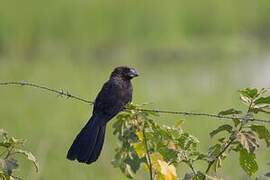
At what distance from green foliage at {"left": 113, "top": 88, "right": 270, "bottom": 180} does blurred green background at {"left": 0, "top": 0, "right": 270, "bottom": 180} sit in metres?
4.93

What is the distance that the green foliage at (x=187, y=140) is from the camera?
267 centimetres

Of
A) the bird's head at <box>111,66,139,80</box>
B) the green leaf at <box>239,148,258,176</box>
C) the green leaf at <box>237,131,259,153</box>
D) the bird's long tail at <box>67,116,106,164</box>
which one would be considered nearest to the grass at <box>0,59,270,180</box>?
the bird's head at <box>111,66,139,80</box>

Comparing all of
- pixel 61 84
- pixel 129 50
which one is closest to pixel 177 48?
pixel 129 50

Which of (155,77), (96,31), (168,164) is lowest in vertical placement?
(168,164)

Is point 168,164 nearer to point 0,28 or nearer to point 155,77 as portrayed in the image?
point 155,77

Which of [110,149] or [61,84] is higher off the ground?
[61,84]

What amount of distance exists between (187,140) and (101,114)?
41 centimetres

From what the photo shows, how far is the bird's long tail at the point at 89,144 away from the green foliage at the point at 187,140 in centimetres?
8

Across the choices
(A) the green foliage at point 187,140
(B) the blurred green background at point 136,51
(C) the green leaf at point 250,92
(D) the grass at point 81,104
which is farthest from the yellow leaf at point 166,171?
(B) the blurred green background at point 136,51

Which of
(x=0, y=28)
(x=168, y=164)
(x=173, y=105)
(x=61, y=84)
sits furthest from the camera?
(x=0, y=28)

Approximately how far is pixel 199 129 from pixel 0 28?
197 inches

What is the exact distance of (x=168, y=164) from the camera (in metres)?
2.83

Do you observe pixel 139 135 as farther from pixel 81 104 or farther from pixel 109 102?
pixel 81 104

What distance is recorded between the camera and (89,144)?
2.93m
